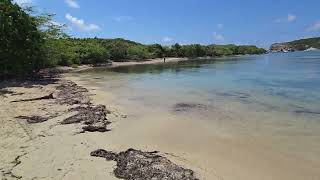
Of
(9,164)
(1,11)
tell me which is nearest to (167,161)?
(9,164)

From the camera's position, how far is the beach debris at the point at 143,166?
10.8 metres

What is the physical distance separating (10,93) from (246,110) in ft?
49.1

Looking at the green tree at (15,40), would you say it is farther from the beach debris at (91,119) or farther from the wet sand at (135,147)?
the beach debris at (91,119)

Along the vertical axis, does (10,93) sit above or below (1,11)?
below

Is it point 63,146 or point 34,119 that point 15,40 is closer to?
point 34,119

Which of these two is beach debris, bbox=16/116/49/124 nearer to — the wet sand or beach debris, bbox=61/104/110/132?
the wet sand

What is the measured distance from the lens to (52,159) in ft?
39.4

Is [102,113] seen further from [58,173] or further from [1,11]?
[1,11]

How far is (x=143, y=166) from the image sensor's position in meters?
11.5

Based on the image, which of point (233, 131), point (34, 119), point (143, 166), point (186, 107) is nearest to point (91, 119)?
point (34, 119)

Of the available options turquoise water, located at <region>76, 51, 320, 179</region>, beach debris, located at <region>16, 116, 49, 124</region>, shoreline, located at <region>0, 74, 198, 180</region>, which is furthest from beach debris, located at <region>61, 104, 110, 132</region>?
beach debris, located at <region>16, 116, 49, 124</region>

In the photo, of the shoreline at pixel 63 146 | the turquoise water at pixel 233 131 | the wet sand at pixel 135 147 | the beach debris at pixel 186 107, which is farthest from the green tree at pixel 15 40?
the beach debris at pixel 186 107

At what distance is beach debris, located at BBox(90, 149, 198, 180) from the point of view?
35.3 feet

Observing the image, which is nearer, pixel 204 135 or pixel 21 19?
pixel 204 135
